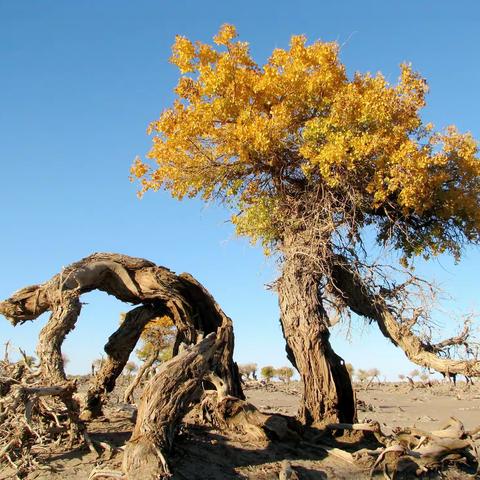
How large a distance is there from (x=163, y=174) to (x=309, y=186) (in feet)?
11.8

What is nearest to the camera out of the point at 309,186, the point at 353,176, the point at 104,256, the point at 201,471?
the point at 201,471

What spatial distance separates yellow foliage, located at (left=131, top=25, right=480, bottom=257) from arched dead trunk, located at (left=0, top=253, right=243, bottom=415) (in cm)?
260

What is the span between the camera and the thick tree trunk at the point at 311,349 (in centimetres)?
1280

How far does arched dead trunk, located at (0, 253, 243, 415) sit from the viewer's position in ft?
37.7

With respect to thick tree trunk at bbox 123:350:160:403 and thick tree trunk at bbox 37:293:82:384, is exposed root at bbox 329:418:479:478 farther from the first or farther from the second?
thick tree trunk at bbox 37:293:82:384

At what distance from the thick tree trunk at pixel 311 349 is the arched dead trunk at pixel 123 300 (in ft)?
4.80

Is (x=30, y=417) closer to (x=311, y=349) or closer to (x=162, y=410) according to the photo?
(x=162, y=410)

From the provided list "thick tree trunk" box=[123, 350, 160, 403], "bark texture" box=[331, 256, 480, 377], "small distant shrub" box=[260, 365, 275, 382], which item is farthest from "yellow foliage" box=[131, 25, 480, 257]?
"small distant shrub" box=[260, 365, 275, 382]

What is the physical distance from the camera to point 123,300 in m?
13.0

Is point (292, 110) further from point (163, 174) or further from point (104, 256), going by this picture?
point (104, 256)

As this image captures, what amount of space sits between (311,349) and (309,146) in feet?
14.5

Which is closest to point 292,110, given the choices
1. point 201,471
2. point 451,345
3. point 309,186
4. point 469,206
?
point 309,186

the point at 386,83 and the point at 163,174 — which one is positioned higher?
the point at 386,83

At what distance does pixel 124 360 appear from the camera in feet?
41.9
